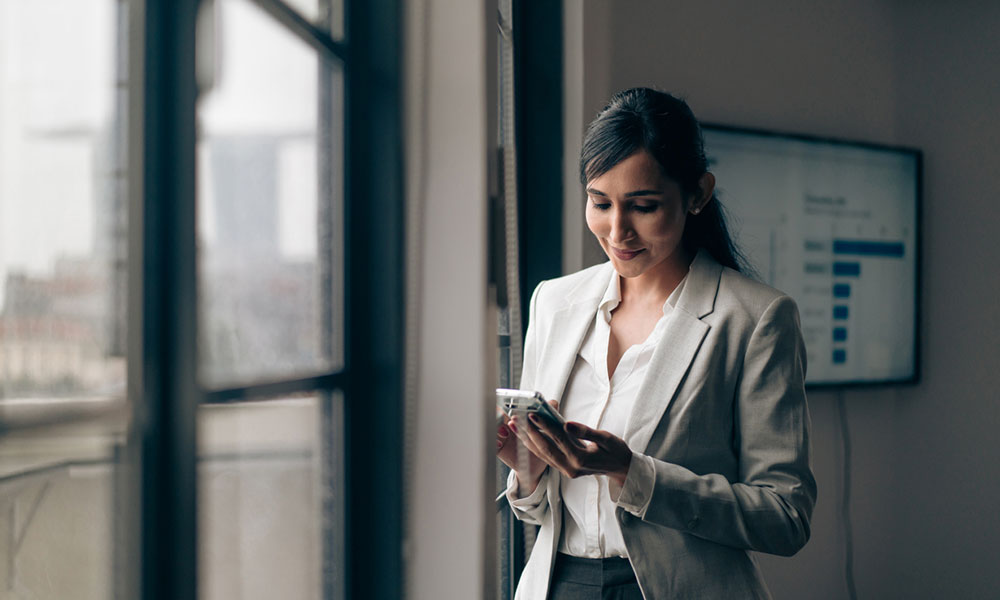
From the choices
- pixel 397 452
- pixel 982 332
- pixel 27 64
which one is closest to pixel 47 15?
pixel 27 64

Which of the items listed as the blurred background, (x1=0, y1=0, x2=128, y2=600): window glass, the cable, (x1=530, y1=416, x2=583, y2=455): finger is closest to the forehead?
the blurred background

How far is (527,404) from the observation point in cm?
113

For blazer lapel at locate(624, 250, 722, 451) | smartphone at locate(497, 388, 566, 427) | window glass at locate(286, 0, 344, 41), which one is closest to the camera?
window glass at locate(286, 0, 344, 41)

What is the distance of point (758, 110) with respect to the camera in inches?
101

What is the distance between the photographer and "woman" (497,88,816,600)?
119 centimetres

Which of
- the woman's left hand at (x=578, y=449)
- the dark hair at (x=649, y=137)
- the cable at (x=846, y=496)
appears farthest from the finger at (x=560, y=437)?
the cable at (x=846, y=496)

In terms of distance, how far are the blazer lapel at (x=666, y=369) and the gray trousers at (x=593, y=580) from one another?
179 millimetres

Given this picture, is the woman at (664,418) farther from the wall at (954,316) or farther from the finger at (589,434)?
the wall at (954,316)

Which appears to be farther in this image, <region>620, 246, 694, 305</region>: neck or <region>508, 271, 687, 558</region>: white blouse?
<region>620, 246, 694, 305</region>: neck

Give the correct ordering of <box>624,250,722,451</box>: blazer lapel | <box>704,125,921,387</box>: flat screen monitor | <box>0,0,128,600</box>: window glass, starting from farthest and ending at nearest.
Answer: <box>704,125,921,387</box>: flat screen monitor → <box>624,250,722,451</box>: blazer lapel → <box>0,0,128,600</box>: window glass

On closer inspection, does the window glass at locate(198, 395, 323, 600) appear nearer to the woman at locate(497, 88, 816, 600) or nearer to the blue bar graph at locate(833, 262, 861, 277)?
the woman at locate(497, 88, 816, 600)

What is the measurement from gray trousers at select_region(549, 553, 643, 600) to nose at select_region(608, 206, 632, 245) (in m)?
0.48

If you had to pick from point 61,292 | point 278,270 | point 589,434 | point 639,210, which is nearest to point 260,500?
point 278,270

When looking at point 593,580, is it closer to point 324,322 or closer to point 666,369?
point 666,369
